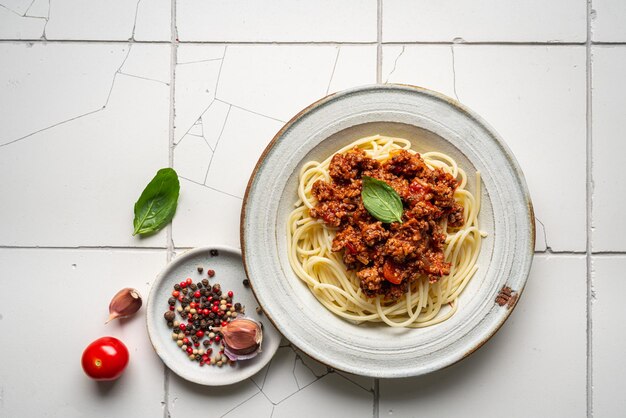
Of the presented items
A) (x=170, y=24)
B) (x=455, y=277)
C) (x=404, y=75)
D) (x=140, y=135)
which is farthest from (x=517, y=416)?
(x=170, y=24)

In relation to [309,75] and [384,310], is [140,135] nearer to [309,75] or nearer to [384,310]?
[309,75]

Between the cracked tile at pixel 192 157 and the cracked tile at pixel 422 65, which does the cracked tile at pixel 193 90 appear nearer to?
the cracked tile at pixel 192 157

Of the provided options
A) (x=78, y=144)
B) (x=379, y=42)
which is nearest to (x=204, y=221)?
(x=78, y=144)

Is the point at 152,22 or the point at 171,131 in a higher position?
the point at 152,22

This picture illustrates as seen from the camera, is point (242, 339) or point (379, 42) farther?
point (379, 42)

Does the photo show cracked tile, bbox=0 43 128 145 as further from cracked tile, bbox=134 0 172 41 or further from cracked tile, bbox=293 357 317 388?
cracked tile, bbox=293 357 317 388

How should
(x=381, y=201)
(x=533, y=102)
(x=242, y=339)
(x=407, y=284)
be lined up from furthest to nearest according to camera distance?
(x=533, y=102) < (x=242, y=339) < (x=407, y=284) < (x=381, y=201)

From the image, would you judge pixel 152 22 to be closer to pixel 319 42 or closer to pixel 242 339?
pixel 319 42
